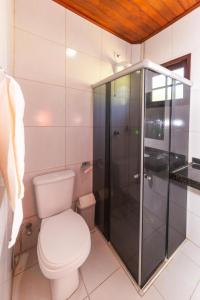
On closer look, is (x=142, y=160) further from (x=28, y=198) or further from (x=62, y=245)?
(x=28, y=198)

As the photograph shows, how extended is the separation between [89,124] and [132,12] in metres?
1.22

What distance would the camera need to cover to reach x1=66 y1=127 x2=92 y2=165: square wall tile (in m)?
1.67

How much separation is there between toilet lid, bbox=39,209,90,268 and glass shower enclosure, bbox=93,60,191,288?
44cm

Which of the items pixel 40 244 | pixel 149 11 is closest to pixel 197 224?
pixel 40 244

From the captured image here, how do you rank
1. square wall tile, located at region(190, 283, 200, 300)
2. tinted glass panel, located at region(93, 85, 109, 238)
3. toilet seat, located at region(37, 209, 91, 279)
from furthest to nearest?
1. tinted glass panel, located at region(93, 85, 109, 238)
2. square wall tile, located at region(190, 283, 200, 300)
3. toilet seat, located at region(37, 209, 91, 279)

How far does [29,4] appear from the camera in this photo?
132 centimetres

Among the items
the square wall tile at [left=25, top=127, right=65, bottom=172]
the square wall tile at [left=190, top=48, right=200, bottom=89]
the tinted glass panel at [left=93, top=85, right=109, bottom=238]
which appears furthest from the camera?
the tinted glass panel at [left=93, top=85, right=109, bottom=238]

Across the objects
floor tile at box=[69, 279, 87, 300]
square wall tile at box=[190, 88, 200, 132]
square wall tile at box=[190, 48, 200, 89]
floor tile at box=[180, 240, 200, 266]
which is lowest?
floor tile at box=[69, 279, 87, 300]

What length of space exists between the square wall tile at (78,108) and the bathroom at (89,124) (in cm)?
1

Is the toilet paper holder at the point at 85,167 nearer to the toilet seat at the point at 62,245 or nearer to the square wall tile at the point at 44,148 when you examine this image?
the square wall tile at the point at 44,148

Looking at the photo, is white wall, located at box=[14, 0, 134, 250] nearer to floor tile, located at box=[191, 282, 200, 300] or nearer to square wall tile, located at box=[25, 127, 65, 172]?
square wall tile, located at box=[25, 127, 65, 172]

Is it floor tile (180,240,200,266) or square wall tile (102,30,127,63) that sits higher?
square wall tile (102,30,127,63)

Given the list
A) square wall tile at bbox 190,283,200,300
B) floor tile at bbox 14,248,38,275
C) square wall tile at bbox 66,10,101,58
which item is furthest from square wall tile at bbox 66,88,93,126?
square wall tile at bbox 190,283,200,300

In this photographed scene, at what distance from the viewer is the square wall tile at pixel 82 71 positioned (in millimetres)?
1600
